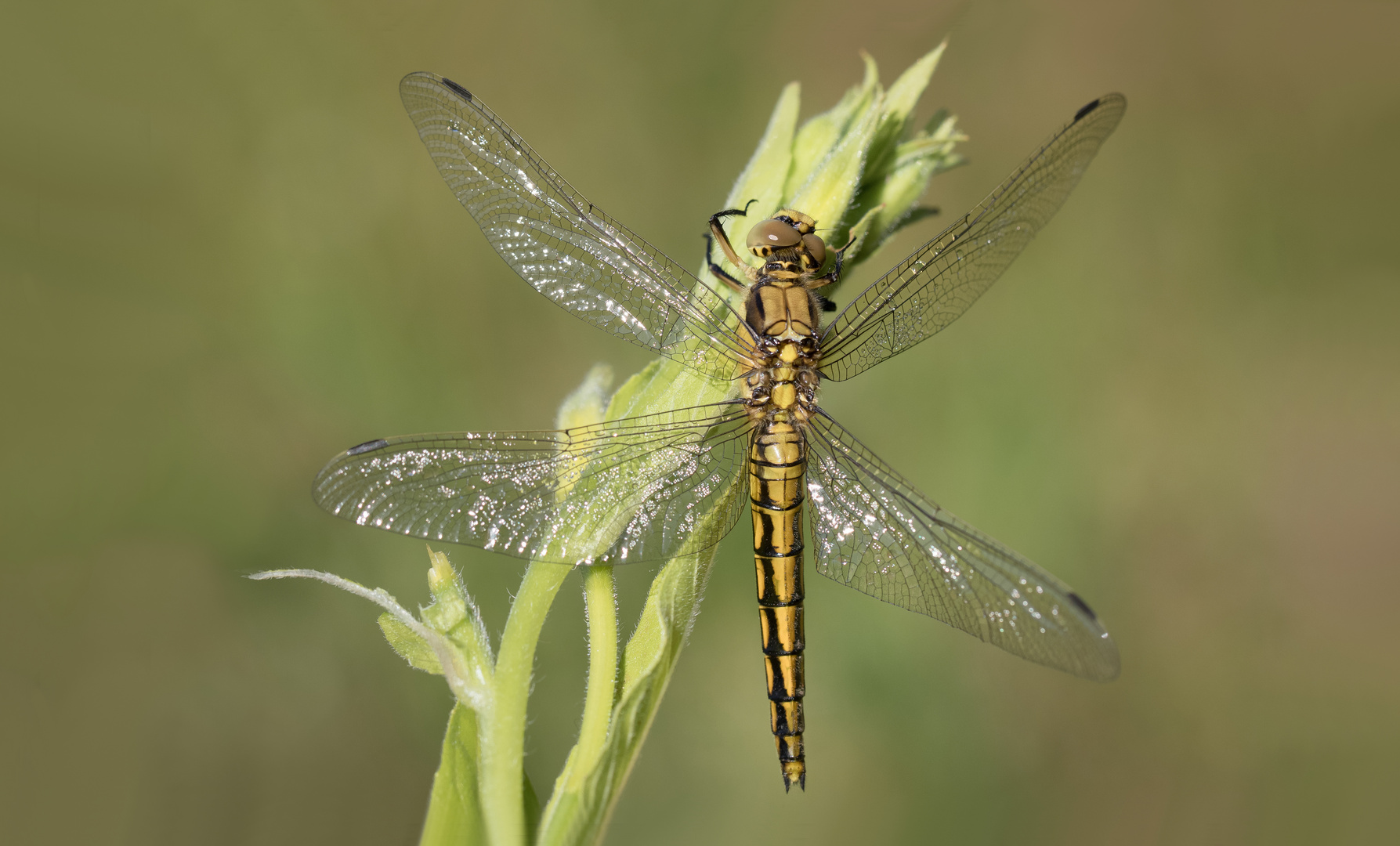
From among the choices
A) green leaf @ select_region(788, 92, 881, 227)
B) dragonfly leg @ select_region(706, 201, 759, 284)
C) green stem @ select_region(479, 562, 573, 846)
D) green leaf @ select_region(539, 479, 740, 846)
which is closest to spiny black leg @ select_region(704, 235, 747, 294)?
dragonfly leg @ select_region(706, 201, 759, 284)

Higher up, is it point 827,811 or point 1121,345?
point 1121,345

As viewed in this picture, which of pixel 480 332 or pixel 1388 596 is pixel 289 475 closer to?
pixel 480 332

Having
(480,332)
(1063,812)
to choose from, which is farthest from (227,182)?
(1063,812)

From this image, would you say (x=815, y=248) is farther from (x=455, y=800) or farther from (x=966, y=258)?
(x=455, y=800)

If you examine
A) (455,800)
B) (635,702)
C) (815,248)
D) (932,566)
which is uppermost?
(815,248)

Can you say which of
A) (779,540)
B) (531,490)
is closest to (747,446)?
(779,540)

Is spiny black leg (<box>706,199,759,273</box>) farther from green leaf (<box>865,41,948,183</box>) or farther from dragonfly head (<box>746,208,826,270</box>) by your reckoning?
green leaf (<box>865,41,948,183</box>)
